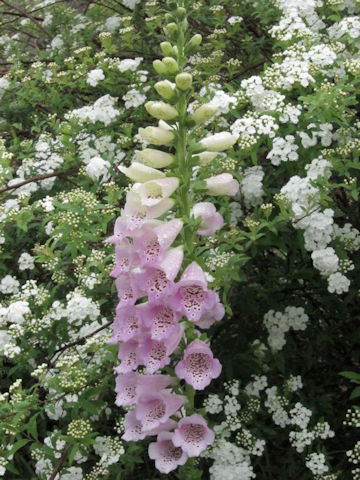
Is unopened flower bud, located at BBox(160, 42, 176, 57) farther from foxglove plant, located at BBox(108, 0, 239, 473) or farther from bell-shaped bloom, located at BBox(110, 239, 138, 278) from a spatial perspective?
bell-shaped bloom, located at BBox(110, 239, 138, 278)

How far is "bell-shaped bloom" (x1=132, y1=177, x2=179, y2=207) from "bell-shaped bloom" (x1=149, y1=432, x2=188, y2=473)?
100 centimetres

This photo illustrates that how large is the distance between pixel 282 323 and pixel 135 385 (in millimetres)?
1486

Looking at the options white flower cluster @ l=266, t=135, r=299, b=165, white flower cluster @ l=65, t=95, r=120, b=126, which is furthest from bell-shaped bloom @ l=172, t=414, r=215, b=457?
white flower cluster @ l=65, t=95, r=120, b=126

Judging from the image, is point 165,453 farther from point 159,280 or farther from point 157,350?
point 159,280

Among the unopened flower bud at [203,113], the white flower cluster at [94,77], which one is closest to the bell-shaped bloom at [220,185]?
the unopened flower bud at [203,113]

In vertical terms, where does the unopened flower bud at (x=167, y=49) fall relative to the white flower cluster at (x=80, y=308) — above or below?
above

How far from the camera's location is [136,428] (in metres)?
2.38

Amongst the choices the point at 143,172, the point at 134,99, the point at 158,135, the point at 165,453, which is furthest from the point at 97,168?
the point at 165,453

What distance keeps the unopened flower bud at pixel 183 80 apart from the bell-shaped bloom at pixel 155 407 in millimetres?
1228

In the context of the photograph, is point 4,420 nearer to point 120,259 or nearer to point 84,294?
point 84,294

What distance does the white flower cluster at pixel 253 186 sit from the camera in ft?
11.5

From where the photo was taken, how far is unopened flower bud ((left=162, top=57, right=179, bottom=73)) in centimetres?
208

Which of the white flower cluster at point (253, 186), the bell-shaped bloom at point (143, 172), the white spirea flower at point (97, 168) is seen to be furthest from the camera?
the white spirea flower at point (97, 168)

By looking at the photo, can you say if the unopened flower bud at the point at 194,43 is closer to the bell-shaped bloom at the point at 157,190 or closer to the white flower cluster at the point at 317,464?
the bell-shaped bloom at the point at 157,190
